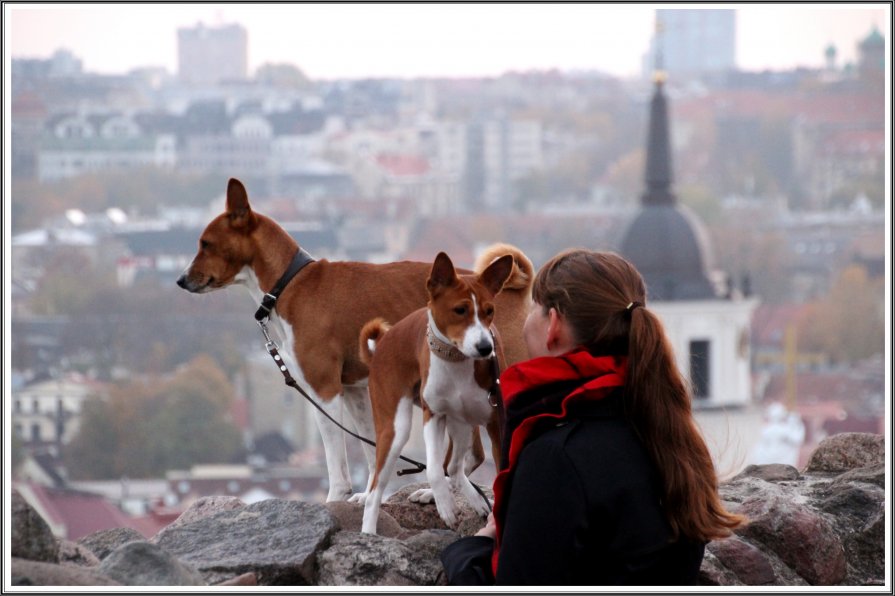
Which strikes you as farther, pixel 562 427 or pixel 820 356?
pixel 820 356

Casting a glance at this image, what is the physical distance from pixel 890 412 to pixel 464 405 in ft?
3.22

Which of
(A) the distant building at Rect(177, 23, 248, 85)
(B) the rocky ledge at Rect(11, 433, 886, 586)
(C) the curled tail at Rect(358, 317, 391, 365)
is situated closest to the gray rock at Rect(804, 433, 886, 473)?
(B) the rocky ledge at Rect(11, 433, 886, 586)

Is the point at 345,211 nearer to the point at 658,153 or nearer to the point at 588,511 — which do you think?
the point at 658,153

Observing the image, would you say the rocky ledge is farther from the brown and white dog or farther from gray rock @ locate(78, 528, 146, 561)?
the brown and white dog

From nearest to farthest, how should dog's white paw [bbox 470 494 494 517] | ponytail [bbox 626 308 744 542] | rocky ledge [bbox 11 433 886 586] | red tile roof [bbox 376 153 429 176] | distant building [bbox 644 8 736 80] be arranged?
ponytail [bbox 626 308 744 542] < rocky ledge [bbox 11 433 886 586] < dog's white paw [bbox 470 494 494 517] < red tile roof [bbox 376 153 429 176] < distant building [bbox 644 8 736 80]

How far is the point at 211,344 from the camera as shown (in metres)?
92.9

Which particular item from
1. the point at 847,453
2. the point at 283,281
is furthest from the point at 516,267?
the point at 847,453

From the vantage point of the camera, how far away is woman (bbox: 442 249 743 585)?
377 cm

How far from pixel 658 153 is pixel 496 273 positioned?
6368 cm

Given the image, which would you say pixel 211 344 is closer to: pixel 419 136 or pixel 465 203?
pixel 465 203

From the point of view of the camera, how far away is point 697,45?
14100 cm

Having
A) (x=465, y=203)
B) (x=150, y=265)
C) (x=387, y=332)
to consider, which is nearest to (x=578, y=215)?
(x=465, y=203)

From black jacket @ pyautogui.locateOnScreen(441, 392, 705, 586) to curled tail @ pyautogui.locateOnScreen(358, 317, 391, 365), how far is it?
49.7 inches

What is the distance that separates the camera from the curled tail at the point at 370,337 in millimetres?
5051
